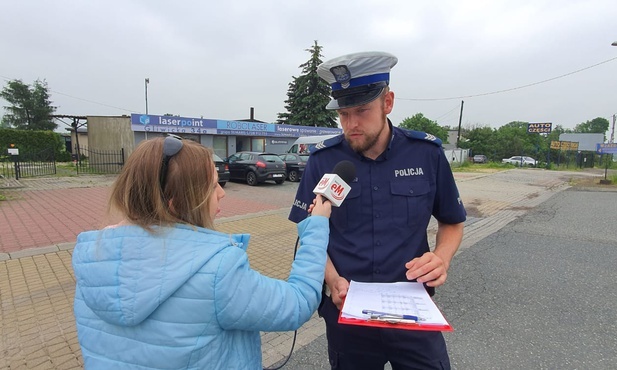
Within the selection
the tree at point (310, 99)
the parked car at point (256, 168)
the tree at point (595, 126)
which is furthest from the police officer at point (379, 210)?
the tree at point (595, 126)

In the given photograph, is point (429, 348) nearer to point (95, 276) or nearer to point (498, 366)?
point (95, 276)

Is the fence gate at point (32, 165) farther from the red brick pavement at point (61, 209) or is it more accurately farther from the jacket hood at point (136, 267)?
the jacket hood at point (136, 267)

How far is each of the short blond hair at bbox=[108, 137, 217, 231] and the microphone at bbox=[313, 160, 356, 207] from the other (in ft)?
1.54

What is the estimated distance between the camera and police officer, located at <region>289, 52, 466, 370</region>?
63.4 inches

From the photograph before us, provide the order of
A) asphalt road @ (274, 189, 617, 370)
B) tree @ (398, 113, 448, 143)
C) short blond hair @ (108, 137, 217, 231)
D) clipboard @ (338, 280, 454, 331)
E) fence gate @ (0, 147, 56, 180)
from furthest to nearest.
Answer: tree @ (398, 113, 448, 143) < fence gate @ (0, 147, 56, 180) < asphalt road @ (274, 189, 617, 370) < clipboard @ (338, 280, 454, 331) < short blond hair @ (108, 137, 217, 231)

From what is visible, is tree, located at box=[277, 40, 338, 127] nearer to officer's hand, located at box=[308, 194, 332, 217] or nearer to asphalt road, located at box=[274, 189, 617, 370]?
asphalt road, located at box=[274, 189, 617, 370]

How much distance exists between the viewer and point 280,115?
3819 centimetres

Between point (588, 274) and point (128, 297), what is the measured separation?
5975 millimetres

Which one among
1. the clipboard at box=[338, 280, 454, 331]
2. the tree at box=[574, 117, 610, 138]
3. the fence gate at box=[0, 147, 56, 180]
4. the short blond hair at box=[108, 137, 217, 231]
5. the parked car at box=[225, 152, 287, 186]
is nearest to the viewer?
the short blond hair at box=[108, 137, 217, 231]

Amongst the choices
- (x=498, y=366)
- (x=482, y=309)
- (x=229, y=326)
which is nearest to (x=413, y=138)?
(x=229, y=326)

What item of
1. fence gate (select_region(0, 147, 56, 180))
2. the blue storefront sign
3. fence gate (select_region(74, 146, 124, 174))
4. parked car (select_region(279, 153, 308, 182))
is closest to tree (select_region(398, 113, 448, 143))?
the blue storefront sign

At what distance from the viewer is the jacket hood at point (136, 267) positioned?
1.02m

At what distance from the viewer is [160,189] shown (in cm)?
112

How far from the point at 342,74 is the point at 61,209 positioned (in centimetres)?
957
